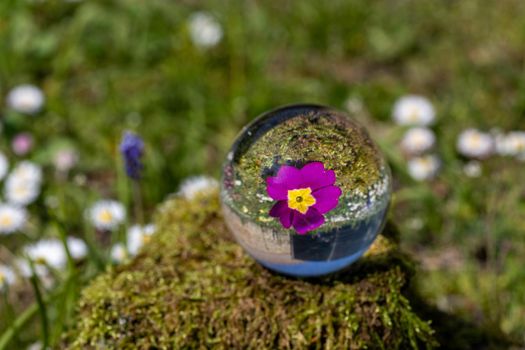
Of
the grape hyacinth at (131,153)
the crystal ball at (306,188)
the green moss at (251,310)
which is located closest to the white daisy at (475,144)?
the green moss at (251,310)

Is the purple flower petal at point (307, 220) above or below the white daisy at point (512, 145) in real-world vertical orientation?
below

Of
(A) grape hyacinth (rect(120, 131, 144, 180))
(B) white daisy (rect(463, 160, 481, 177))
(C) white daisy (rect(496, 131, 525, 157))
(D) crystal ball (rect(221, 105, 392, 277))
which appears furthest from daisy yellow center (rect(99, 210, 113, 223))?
(C) white daisy (rect(496, 131, 525, 157))

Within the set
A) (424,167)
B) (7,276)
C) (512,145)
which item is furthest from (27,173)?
(512,145)

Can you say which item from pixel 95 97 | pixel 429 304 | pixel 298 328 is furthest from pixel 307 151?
pixel 95 97

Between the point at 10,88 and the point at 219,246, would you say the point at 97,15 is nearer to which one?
the point at 10,88

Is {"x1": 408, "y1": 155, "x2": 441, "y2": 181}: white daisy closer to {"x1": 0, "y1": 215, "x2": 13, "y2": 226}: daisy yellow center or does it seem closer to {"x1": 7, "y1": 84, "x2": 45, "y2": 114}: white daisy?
{"x1": 0, "y1": 215, "x2": 13, "y2": 226}: daisy yellow center

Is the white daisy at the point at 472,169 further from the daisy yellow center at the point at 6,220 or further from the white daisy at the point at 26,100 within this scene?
the white daisy at the point at 26,100

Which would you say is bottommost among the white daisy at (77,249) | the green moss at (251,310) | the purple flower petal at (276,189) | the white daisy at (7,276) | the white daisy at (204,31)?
the green moss at (251,310)
